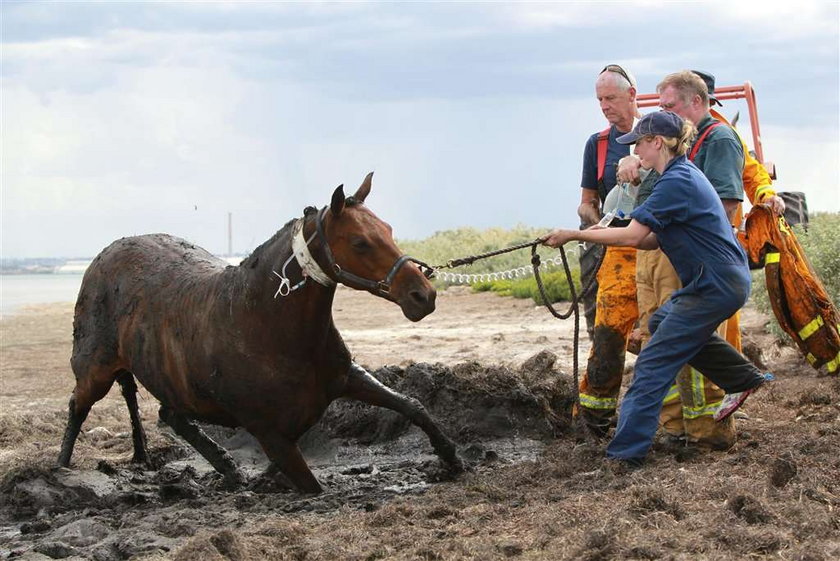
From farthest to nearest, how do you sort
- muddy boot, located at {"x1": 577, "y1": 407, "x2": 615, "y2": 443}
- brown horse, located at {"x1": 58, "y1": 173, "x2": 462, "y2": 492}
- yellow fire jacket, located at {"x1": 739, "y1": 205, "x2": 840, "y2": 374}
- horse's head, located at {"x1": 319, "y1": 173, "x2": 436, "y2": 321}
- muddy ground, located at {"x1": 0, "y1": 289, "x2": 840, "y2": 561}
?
muddy boot, located at {"x1": 577, "y1": 407, "x2": 615, "y2": 443}
yellow fire jacket, located at {"x1": 739, "y1": 205, "x2": 840, "y2": 374}
brown horse, located at {"x1": 58, "y1": 173, "x2": 462, "y2": 492}
horse's head, located at {"x1": 319, "y1": 173, "x2": 436, "y2": 321}
muddy ground, located at {"x1": 0, "y1": 289, "x2": 840, "y2": 561}

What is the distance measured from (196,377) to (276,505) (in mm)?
992

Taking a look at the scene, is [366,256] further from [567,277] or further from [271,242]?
[567,277]

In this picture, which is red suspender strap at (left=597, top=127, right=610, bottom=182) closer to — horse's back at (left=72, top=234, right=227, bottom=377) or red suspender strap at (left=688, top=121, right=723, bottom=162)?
red suspender strap at (left=688, top=121, right=723, bottom=162)

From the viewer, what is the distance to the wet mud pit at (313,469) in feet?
20.8

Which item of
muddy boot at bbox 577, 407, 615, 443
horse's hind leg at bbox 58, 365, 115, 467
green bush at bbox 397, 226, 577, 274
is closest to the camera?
muddy boot at bbox 577, 407, 615, 443

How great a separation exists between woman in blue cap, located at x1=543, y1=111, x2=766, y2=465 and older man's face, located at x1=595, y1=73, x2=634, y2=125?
96cm

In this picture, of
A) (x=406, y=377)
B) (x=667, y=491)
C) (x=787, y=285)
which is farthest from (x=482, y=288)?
(x=667, y=491)

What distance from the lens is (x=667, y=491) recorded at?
575cm

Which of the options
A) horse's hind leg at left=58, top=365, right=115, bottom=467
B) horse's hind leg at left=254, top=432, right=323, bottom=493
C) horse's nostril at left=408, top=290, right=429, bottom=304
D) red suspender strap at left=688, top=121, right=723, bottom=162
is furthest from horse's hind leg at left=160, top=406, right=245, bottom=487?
red suspender strap at left=688, top=121, right=723, bottom=162

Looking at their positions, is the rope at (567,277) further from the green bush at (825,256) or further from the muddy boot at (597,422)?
the green bush at (825,256)

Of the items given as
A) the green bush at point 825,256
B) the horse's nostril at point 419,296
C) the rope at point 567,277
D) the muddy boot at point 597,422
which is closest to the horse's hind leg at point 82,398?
the rope at point 567,277

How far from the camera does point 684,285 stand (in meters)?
6.80

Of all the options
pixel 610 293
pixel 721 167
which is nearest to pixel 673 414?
pixel 610 293

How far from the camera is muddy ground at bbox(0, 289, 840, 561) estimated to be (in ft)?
17.2
